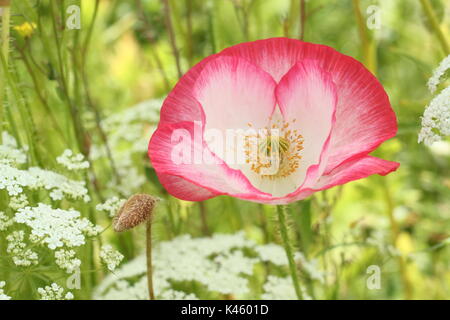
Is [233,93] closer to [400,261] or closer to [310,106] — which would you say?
[310,106]

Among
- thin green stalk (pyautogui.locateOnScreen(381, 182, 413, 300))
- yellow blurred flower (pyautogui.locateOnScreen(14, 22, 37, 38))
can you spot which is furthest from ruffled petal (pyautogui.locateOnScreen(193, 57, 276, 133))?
thin green stalk (pyautogui.locateOnScreen(381, 182, 413, 300))

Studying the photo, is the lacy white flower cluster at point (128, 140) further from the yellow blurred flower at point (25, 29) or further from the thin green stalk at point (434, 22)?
the thin green stalk at point (434, 22)

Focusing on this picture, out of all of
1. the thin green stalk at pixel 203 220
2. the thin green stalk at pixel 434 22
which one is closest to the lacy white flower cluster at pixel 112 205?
the thin green stalk at pixel 203 220

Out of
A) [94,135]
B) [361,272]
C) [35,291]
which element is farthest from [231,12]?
[35,291]

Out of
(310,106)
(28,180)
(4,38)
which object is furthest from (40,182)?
(310,106)

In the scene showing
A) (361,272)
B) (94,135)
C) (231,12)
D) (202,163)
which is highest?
(231,12)

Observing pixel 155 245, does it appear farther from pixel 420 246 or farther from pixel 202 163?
pixel 420 246

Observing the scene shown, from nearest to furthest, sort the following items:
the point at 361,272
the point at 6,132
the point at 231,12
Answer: the point at 6,132 → the point at 361,272 → the point at 231,12
